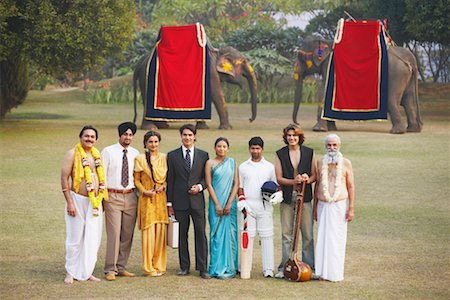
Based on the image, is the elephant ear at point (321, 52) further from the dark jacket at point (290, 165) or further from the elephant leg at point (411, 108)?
the dark jacket at point (290, 165)

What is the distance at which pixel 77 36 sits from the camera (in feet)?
73.2

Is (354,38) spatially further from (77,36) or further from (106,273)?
(106,273)

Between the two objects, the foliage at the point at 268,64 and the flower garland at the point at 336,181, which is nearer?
the flower garland at the point at 336,181

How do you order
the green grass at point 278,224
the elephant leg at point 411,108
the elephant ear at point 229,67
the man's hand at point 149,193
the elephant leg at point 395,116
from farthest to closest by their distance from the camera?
the elephant ear at point 229,67
the elephant leg at point 411,108
the elephant leg at point 395,116
the man's hand at point 149,193
the green grass at point 278,224

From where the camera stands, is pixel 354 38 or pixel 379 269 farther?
pixel 354 38

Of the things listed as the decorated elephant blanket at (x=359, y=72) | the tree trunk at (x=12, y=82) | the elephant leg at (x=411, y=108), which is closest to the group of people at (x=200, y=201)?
the decorated elephant blanket at (x=359, y=72)

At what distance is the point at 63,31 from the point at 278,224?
1180 cm

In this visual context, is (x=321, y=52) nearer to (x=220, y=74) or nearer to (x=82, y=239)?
(x=220, y=74)

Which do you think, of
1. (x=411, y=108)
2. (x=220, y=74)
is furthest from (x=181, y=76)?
(x=411, y=108)

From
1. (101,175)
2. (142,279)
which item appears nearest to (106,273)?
(142,279)

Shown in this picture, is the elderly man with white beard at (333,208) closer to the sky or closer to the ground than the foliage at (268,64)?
closer to the ground

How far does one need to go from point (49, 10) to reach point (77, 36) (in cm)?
80

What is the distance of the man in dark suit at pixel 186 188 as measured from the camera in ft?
28.5

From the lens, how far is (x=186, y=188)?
8.68 meters
